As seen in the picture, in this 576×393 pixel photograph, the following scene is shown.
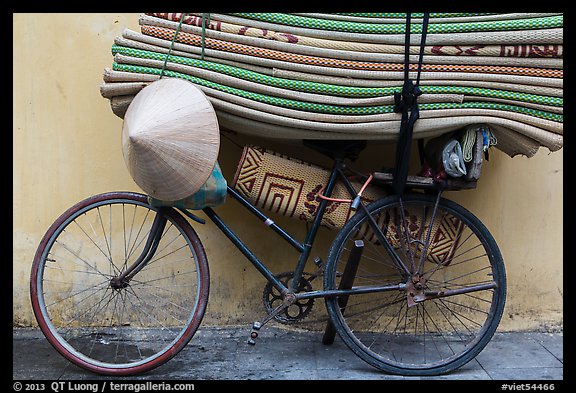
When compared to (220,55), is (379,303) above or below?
below

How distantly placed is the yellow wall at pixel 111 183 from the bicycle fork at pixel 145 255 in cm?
50

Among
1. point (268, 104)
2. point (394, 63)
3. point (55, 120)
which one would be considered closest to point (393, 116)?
point (394, 63)

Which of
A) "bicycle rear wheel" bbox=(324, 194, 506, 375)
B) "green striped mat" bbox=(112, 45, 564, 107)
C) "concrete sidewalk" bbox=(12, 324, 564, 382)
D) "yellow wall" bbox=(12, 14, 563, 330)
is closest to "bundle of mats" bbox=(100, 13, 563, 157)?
"green striped mat" bbox=(112, 45, 564, 107)

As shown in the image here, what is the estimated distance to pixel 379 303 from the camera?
4410 millimetres

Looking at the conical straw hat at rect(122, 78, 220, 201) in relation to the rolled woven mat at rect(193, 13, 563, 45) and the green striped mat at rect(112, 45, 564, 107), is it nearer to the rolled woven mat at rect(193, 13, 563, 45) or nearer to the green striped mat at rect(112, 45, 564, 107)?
the green striped mat at rect(112, 45, 564, 107)

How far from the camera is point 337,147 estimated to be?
392cm

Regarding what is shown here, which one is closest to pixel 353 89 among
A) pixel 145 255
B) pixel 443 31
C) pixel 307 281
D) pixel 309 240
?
pixel 443 31

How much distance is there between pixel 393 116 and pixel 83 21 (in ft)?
5.98

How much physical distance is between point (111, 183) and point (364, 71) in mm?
1602

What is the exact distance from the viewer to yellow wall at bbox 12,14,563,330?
14.1ft

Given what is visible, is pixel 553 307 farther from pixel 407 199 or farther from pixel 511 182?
pixel 407 199

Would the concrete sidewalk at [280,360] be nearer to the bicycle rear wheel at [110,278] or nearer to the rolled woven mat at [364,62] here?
the bicycle rear wheel at [110,278]

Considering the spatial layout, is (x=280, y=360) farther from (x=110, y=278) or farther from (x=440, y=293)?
(x=110, y=278)

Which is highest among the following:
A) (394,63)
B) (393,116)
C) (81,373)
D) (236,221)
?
(394,63)
